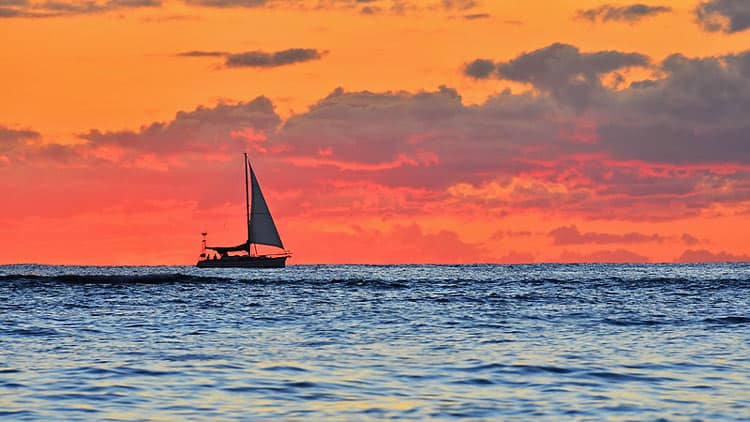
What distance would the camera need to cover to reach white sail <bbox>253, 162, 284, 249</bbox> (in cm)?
14699

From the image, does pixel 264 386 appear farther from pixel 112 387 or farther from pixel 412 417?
pixel 412 417

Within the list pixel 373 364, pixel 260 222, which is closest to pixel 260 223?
pixel 260 222

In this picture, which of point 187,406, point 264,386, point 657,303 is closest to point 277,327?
point 264,386

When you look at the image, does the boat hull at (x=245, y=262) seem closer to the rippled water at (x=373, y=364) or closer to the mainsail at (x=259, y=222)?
the mainsail at (x=259, y=222)

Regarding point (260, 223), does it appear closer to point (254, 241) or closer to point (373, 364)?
point (254, 241)

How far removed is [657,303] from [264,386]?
122 ft

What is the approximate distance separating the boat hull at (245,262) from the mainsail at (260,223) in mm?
7133

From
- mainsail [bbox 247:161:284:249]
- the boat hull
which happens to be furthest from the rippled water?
the boat hull

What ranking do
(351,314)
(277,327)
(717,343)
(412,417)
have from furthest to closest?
1. (351,314)
2. (277,327)
3. (717,343)
4. (412,417)

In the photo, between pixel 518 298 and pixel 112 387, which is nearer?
pixel 112 387

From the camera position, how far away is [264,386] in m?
20.6

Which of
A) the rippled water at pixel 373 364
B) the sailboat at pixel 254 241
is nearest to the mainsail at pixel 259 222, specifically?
the sailboat at pixel 254 241

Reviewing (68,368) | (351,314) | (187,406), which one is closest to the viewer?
(187,406)

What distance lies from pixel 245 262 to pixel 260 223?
1225 cm
